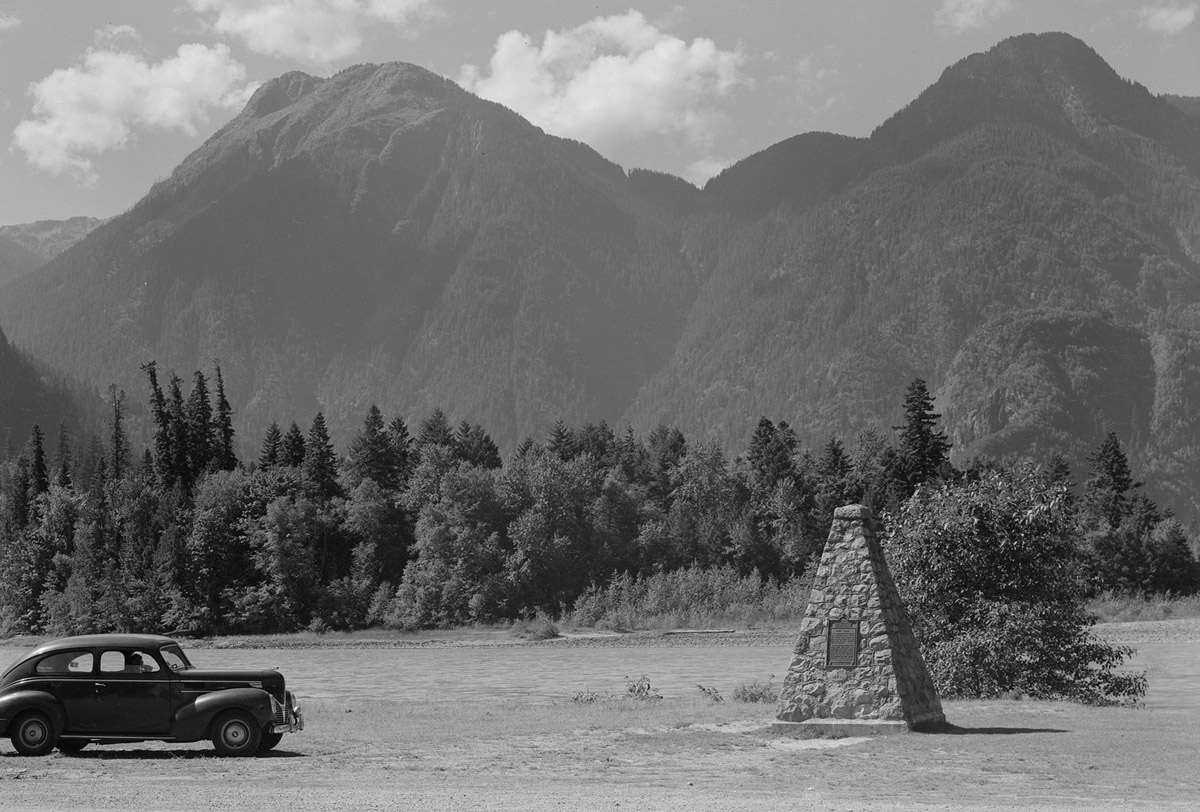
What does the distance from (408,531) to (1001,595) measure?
82573 mm

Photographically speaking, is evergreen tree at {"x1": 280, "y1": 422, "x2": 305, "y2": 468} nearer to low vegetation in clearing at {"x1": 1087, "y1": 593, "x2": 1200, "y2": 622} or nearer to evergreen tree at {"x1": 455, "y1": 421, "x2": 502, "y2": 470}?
evergreen tree at {"x1": 455, "y1": 421, "x2": 502, "y2": 470}

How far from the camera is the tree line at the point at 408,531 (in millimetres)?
110938

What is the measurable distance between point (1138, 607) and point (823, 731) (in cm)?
8035

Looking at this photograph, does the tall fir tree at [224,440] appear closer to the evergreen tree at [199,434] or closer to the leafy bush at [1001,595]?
the evergreen tree at [199,434]

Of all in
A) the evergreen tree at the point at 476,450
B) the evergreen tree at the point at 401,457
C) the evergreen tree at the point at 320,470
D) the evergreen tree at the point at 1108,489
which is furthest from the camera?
the evergreen tree at the point at 476,450

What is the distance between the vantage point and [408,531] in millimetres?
119188

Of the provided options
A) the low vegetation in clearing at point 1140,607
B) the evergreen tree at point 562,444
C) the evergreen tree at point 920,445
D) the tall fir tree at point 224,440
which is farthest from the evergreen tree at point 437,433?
the low vegetation in clearing at point 1140,607

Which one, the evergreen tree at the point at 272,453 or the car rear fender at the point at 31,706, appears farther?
the evergreen tree at the point at 272,453

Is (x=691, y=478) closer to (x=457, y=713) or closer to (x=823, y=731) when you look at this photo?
(x=457, y=713)

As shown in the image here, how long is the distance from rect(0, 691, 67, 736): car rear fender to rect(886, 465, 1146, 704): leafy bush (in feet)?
80.3

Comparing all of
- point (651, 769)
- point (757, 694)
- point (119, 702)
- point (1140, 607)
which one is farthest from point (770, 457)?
point (119, 702)

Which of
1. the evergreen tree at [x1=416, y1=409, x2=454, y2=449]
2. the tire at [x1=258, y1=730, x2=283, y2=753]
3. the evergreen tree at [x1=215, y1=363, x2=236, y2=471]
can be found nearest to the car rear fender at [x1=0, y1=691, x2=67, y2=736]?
the tire at [x1=258, y1=730, x2=283, y2=753]

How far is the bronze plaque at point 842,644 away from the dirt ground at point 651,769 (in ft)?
6.35

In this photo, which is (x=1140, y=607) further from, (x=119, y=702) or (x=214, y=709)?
(x=119, y=702)
